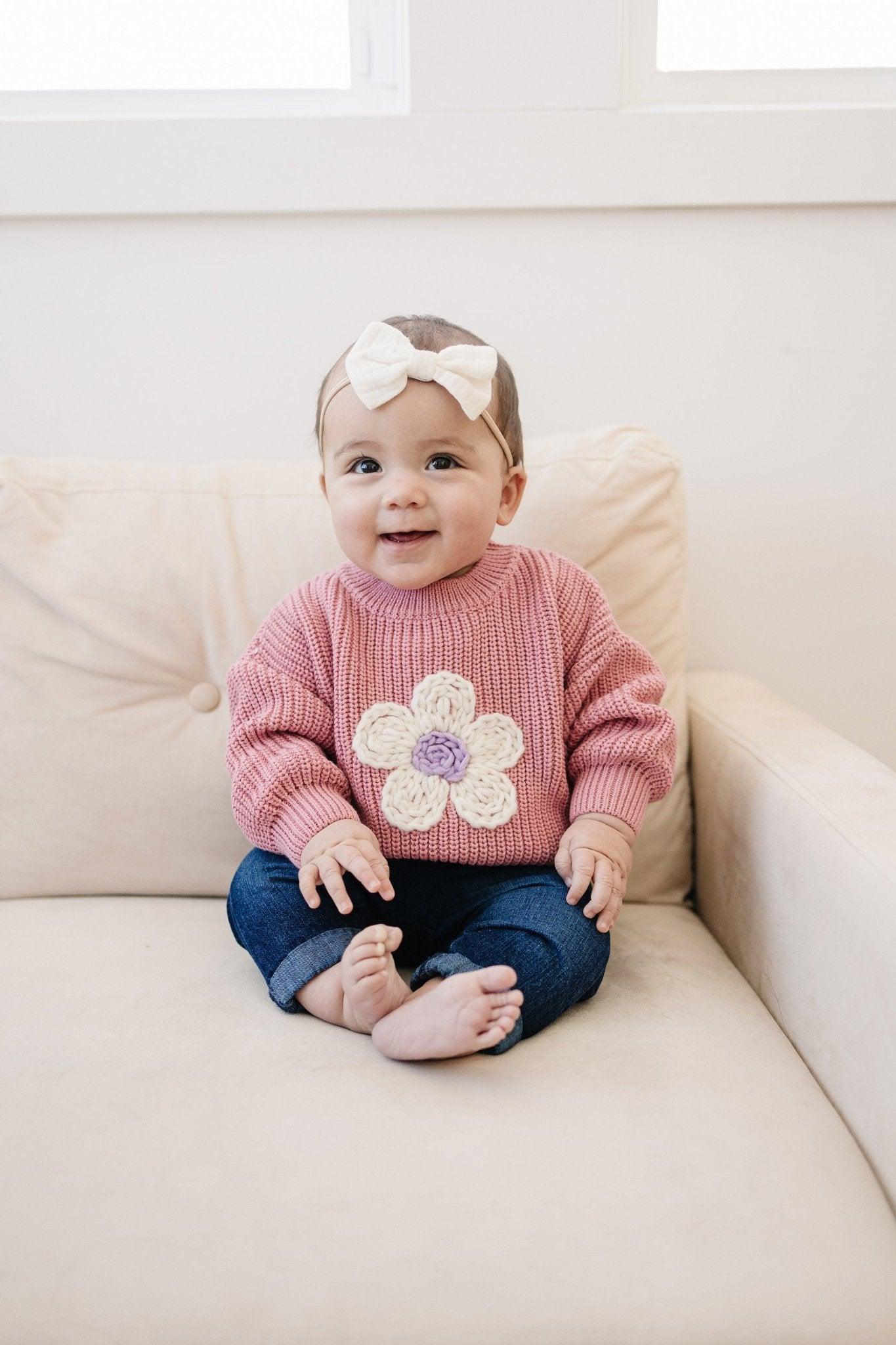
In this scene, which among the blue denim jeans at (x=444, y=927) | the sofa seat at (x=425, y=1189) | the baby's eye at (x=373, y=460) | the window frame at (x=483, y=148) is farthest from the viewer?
the window frame at (x=483, y=148)

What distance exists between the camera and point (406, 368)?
970 mm

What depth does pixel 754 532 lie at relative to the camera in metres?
1.49

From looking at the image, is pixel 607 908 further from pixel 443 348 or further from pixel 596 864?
pixel 443 348

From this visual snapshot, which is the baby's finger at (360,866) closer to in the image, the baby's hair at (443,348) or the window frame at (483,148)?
the baby's hair at (443,348)

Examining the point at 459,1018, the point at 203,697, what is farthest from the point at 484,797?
A: the point at 203,697

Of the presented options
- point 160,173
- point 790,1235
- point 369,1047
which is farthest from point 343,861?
point 160,173

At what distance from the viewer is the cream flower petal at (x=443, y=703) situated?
1.05 meters

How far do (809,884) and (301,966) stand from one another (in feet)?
1.40

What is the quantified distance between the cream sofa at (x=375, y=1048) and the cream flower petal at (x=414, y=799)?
0.20 m

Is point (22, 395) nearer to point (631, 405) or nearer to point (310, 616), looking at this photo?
point (310, 616)

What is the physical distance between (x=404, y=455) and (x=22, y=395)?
0.72 m

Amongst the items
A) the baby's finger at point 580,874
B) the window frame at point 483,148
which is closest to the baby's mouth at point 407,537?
the baby's finger at point 580,874

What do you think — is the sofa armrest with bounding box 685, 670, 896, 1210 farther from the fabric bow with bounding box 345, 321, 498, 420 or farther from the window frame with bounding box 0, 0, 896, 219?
the window frame with bounding box 0, 0, 896, 219

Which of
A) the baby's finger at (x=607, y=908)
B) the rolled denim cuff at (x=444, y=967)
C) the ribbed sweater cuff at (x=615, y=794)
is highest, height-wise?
the ribbed sweater cuff at (x=615, y=794)
